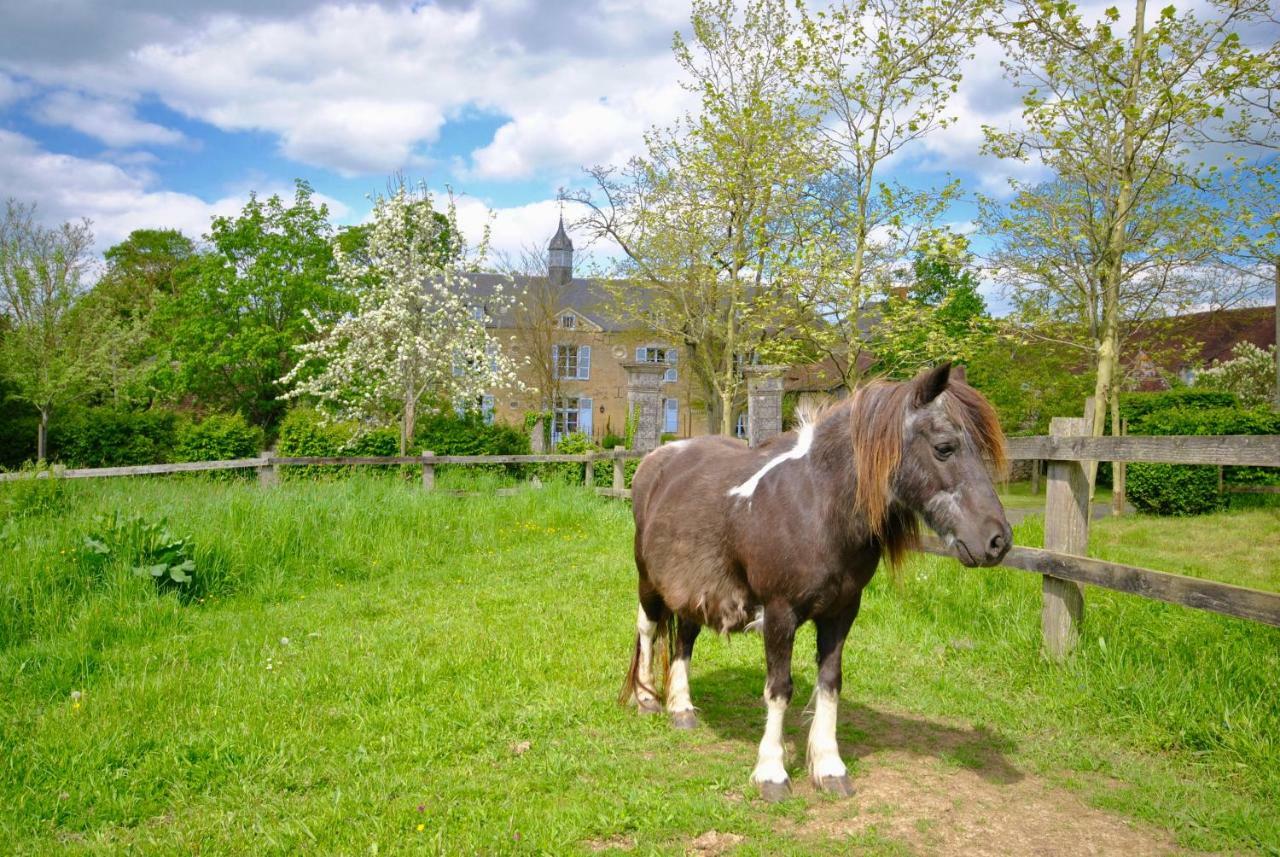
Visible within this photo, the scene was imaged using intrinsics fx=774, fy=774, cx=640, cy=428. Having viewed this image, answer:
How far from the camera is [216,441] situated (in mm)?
19625

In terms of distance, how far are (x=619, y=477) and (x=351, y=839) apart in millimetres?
11454

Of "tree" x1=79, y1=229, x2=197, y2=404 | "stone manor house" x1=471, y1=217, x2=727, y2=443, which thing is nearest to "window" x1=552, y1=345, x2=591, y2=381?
"stone manor house" x1=471, y1=217, x2=727, y2=443

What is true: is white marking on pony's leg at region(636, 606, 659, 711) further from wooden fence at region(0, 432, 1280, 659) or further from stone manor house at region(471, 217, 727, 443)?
stone manor house at region(471, 217, 727, 443)

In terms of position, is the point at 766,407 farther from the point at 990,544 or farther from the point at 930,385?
the point at 990,544

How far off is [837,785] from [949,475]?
1.53m

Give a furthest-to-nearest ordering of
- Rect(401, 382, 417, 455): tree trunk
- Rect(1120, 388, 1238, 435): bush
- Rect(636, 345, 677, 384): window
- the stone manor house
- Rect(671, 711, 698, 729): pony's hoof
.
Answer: Rect(636, 345, 677, 384): window → the stone manor house → Rect(401, 382, 417, 455): tree trunk → Rect(1120, 388, 1238, 435): bush → Rect(671, 711, 698, 729): pony's hoof

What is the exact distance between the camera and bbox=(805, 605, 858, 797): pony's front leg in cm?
355

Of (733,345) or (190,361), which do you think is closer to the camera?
(733,345)

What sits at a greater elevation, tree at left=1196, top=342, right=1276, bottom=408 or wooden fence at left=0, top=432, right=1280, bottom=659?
tree at left=1196, top=342, right=1276, bottom=408

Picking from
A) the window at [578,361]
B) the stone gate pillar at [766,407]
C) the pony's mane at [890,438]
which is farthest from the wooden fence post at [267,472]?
the window at [578,361]

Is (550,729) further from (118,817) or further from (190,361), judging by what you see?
(190,361)

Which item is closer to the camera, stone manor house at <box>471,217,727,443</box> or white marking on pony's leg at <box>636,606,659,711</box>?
white marking on pony's leg at <box>636,606,659,711</box>

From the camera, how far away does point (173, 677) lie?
472cm

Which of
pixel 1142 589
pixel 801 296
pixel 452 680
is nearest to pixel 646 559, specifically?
pixel 452 680
